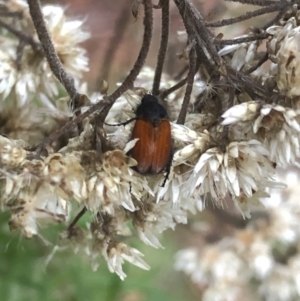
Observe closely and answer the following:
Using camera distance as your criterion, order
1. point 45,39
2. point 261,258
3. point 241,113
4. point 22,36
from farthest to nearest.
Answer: point 261,258 < point 22,36 < point 45,39 < point 241,113

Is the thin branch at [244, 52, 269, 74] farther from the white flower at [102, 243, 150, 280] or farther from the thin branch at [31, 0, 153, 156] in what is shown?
the white flower at [102, 243, 150, 280]

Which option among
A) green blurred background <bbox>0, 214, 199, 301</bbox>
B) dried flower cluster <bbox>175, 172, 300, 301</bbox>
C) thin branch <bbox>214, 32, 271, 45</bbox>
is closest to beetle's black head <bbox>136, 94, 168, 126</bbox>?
thin branch <bbox>214, 32, 271, 45</bbox>

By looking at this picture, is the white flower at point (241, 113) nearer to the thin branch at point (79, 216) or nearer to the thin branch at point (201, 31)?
the thin branch at point (201, 31)

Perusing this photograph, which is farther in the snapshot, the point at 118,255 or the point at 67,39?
the point at 67,39

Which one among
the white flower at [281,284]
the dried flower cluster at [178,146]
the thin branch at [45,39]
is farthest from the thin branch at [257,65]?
the white flower at [281,284]

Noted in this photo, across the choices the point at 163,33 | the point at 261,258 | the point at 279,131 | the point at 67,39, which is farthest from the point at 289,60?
the point at 261,258

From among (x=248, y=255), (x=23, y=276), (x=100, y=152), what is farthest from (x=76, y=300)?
(x=100, y=152)

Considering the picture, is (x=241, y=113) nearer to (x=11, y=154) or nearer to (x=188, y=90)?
(x=188, y=90)

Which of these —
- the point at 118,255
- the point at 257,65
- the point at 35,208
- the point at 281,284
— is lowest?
the point at 281,284

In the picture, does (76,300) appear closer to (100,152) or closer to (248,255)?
(248,255)
